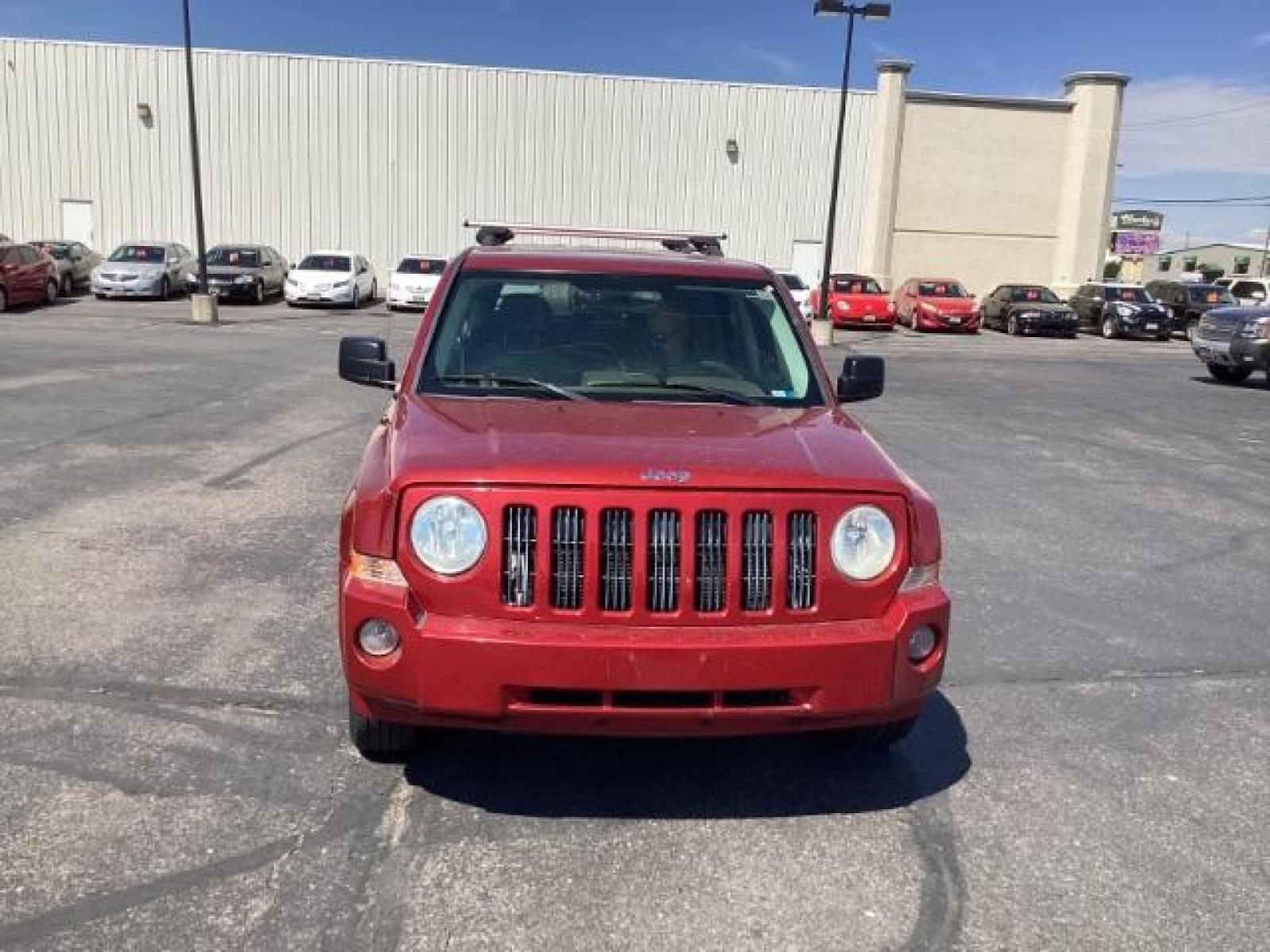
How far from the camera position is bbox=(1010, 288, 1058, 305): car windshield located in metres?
34.0

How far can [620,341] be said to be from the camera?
4.49 metres

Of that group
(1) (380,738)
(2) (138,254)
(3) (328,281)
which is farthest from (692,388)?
(2) (138,254)

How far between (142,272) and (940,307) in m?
22.1

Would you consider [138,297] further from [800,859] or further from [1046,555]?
[800,859]

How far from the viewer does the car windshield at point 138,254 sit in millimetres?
31047

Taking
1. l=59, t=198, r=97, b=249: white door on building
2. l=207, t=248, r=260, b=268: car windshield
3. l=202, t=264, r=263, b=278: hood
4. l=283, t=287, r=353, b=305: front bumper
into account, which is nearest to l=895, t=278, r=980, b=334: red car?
l=283, t=287, r=353, b=305: front bumper

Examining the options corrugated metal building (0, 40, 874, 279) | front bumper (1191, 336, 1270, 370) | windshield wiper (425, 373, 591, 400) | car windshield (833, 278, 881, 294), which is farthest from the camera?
corrugated metal building (0, 40, 874, 279)

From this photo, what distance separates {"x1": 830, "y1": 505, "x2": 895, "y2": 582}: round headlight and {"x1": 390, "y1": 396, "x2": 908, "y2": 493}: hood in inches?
3.2

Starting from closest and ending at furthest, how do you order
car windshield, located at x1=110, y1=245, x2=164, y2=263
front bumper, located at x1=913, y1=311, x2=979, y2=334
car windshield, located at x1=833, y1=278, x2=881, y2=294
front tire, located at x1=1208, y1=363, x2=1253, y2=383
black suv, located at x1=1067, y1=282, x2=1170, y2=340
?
front tire, located at x1=1208, y1=363, x2=1253, y2=383, car windshield, located at x1=110, y1=245, x2=164, y2=263, front bumper, located at x1=913, y1=311, x2=979, y2=334, car windshield, located at x1=833, y1=278, x2=881, y2=294, black suv, located at x1=1067, y1=282, x2=1170, y2=340

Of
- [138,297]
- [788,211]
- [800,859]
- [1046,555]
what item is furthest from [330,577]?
[788,211]

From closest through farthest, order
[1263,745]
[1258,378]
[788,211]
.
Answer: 1. [1263,745]
2. [1258,378]
3. [788,211]

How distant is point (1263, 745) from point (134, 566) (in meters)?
5.31

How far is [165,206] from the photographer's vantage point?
120ft

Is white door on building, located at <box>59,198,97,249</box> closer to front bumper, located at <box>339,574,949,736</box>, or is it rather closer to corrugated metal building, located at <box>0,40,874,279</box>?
corrugated metal building, located at <box>0,40,874,279</box>
